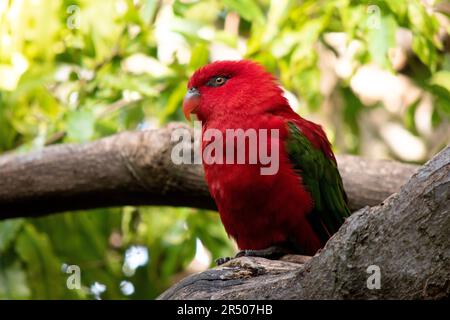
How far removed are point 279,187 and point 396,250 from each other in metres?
1.69

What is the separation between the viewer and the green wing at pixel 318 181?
4.90 meters

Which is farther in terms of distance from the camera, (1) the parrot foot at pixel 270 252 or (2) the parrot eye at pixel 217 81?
(2) the parrot eye at pixel 217 81

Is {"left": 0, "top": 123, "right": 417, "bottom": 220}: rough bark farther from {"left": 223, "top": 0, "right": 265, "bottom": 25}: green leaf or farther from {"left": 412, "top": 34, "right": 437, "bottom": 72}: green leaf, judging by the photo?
{"left": 223, "top": 0, "right": 265, "bottom": 25}: green leaf

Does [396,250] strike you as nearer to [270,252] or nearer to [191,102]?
[270,252]

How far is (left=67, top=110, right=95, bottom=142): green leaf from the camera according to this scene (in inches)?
234

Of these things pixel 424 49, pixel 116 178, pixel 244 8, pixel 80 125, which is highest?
pixel 244 8

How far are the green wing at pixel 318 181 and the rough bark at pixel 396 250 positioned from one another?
145 centimetres

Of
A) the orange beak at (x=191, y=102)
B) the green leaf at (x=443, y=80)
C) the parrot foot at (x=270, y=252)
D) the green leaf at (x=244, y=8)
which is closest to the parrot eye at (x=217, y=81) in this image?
the orange beak at (x=191, y=102)

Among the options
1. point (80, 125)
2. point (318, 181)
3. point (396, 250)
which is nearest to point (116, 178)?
point (80, 125)

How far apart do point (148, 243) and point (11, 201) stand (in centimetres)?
187

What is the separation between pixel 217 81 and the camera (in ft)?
18.4

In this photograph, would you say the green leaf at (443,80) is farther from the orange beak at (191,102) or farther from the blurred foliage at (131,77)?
the orange beak at (191,102)

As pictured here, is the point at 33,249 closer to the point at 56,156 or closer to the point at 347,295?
the point at 56,156

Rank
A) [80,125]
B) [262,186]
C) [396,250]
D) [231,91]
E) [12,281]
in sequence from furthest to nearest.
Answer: [12,281] < [80,125] < [231,91] < [262,186] < [396,250]
